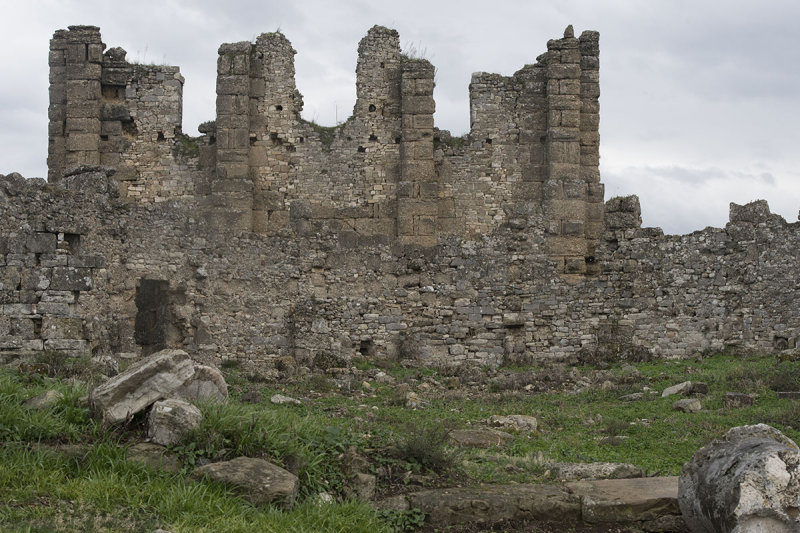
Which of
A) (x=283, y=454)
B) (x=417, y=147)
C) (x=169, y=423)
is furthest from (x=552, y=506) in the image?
(x=417, y=147)

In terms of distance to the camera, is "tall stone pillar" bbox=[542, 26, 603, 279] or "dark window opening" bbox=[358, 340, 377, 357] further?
"tall stone pillar" bbox=[542, 26, 603, 279]

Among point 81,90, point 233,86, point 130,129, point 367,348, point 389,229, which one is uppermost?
point 233,86

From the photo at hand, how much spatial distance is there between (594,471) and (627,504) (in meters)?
1.19

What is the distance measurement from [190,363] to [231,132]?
40.7 ft

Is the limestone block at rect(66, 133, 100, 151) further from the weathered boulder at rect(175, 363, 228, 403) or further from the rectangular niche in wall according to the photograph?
the weathered boulder at rect(175, 363, 228, 403)

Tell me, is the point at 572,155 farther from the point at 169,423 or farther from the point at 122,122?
the point at 169,423

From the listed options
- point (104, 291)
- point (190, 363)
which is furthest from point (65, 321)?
point (190, 363)

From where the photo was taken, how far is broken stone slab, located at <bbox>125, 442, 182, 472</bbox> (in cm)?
761

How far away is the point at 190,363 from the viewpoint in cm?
874

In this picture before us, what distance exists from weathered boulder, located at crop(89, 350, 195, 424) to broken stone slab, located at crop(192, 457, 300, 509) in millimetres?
1057

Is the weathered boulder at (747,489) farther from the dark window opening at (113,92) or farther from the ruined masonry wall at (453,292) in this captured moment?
the dark window opening at (113,92)

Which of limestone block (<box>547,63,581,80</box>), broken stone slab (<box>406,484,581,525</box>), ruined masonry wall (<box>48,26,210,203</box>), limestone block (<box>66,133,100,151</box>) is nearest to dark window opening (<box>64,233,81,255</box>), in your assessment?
ruined masonry wall (<box>48,26,210,203</box>)

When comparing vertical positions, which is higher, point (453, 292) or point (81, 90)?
point (81, 90)

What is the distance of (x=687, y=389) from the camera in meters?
14.5
